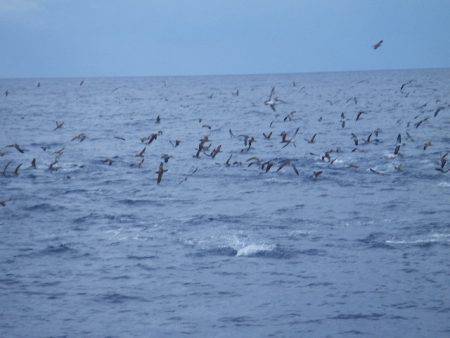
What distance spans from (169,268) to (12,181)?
49.2 ft

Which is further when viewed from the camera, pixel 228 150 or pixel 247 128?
pixel 247 128

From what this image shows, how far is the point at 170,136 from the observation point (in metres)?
44.4

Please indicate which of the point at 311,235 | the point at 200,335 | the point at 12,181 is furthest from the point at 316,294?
the point at 12,181

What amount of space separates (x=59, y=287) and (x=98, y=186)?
Answer: 12482 millimetres

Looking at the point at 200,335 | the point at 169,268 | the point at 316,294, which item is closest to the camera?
the point at 200,335

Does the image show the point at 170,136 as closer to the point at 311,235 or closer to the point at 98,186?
the point at 98,186

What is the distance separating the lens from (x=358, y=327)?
10.0m

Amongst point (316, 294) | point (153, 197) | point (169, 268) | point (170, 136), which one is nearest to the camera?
point (316, 294)

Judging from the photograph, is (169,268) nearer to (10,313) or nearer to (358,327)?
(10,313)

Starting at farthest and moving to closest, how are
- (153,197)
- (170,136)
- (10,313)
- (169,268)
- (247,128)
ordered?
1. (247,128)
2. (170,136)
3. (153,197)
4. (169,268)
5. (10,313)

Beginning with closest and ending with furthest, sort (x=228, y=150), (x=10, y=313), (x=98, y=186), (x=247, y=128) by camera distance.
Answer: (x=10, y=313) → (x=98, y=186) → (x=228, y=150) → (x=247, y=128)

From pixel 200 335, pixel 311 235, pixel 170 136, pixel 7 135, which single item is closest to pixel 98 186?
pixel 311 235

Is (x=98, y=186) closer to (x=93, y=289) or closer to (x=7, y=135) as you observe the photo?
(x=93, y=289)

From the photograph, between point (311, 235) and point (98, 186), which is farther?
point (98, 186)
